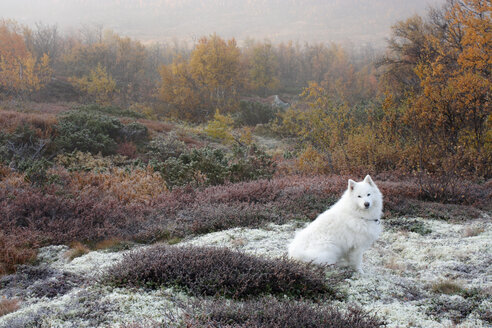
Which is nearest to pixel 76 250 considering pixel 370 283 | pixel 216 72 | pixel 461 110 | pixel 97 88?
pixel 370 283

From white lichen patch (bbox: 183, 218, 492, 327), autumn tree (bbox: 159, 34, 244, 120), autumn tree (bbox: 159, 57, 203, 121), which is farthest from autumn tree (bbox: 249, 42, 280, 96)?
white lichen patch (bbox: 183, 218, 492, 327)

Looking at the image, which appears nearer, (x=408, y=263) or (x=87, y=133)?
(x=408, y=263)

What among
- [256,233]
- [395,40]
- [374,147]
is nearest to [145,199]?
[256,233]

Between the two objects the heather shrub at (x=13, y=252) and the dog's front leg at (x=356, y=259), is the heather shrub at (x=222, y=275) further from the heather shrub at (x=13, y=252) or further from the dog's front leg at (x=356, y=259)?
the heather shrub at (x=13, y=252)

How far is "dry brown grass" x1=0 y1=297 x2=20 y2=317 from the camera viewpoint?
4167 mm

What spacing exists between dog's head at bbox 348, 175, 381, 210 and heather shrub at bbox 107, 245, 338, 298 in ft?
4.36

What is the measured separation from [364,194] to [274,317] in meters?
3.05

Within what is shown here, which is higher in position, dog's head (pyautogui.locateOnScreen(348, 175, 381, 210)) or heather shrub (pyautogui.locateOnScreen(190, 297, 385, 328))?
dog's head (pyautogui.locateOnScreen(348, 175, 381, 210))

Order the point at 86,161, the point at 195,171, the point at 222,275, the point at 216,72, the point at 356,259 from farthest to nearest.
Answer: the point at 216,72
the point at 86,161
the point at 195,171
the point at 356,259
the point at 222,275

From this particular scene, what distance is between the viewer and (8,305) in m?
4.29

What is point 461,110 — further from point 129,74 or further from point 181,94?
point 129,74

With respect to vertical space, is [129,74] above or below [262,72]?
below

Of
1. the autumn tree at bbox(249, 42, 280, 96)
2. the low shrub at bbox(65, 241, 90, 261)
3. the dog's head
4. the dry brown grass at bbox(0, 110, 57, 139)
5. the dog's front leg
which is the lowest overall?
the low shrub at bbox(65, 241, 90, 261)

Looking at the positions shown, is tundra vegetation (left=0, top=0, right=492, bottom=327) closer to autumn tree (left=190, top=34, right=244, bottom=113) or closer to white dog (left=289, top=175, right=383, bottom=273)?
white dog (left=289, top=175, right=383, bottom=273)
